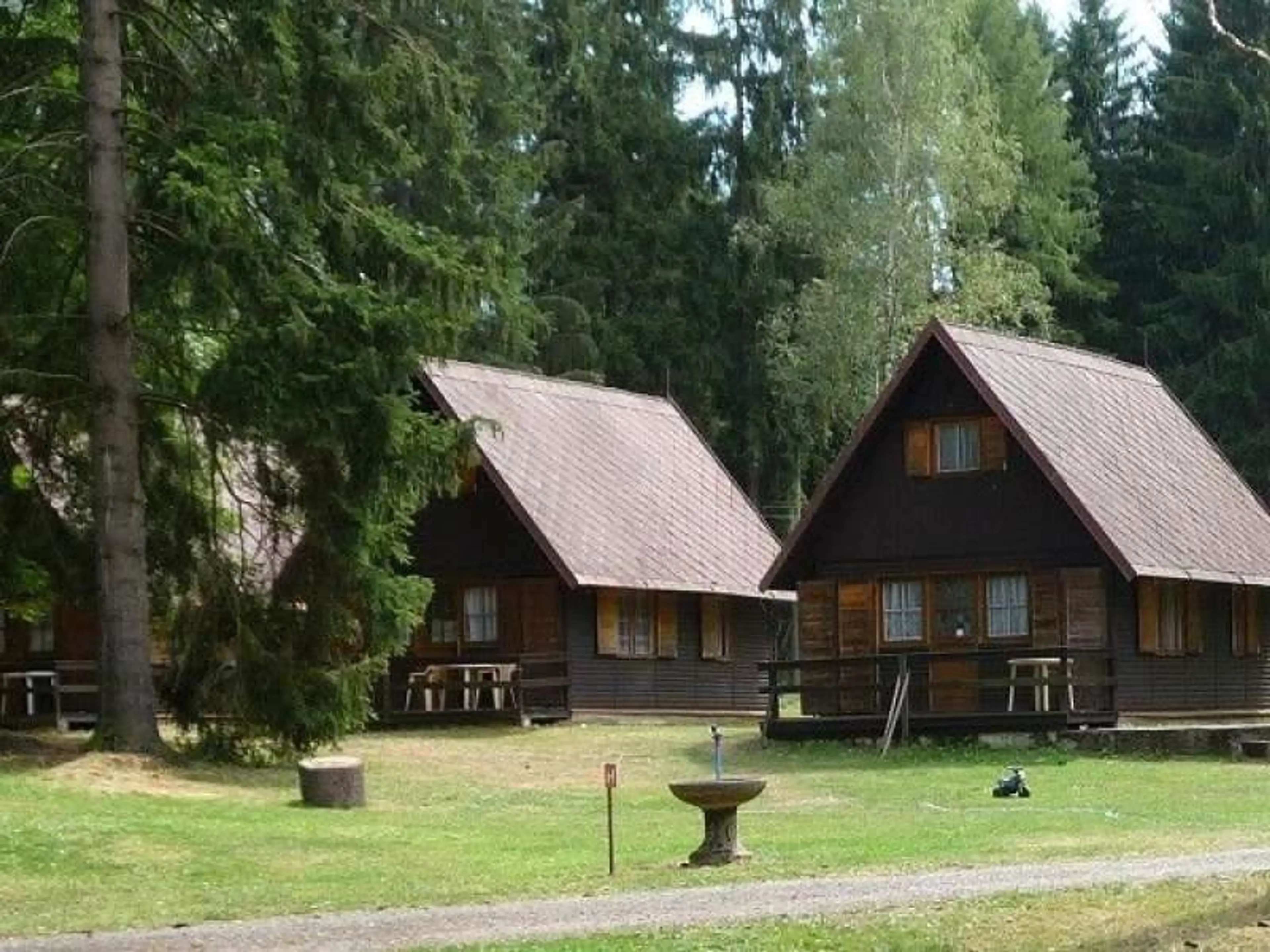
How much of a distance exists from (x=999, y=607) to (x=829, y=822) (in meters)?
14.5

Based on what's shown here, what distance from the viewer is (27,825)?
1029 inches

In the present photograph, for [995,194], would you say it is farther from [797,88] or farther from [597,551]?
[597,551]

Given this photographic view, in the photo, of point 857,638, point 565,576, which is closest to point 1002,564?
point 857,638

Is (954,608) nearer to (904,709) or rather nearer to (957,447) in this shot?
(957,447)

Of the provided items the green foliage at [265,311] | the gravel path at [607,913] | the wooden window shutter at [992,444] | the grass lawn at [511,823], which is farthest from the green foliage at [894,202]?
the gravel path at [607,913]

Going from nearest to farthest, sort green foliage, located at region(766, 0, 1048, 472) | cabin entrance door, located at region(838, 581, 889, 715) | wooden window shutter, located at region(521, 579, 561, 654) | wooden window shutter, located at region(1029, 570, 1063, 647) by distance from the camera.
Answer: wooden window shutter, located at region(1029, 570, 1063, 647), cabin entrance door, located at region(838, 581, 889, 715), wooden window shutter, located at region(521, 579, 561, 654), green foliage, located at region(766, 0, 1048, 472)

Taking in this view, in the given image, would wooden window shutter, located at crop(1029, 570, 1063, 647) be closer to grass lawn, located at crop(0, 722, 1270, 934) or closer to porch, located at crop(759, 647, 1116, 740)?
porch, located at crop(759, 647, 1116, 740)

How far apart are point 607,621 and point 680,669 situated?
2.84 m

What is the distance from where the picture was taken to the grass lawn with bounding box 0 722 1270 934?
23.0m

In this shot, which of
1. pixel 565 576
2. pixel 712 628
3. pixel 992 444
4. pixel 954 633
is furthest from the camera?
pixel 712 628

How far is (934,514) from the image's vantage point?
44250mm

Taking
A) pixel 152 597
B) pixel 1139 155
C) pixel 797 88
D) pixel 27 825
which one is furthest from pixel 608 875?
pixel 1139 155

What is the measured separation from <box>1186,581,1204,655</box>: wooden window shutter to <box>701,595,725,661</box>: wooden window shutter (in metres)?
9.71

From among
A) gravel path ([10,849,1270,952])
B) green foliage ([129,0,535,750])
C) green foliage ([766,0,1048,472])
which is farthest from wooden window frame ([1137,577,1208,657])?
gravel path ([10,849,1270,952])
